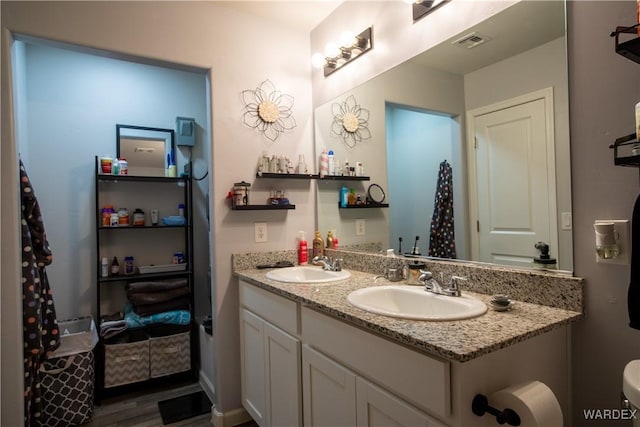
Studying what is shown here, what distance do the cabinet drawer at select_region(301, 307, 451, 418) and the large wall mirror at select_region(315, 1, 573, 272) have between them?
63 centimetres

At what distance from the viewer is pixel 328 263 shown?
2043 millimetres

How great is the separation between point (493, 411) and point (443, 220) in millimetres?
893

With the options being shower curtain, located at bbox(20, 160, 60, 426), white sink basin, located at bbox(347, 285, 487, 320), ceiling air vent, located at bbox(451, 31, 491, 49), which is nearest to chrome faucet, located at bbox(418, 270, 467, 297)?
white sink basin, located at bbox(347, 285, 487, 320)

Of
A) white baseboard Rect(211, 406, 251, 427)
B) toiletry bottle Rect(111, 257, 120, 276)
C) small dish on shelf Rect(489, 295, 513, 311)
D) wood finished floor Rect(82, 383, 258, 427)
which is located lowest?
wood finished floor Rect(82, 383, 258, 427)

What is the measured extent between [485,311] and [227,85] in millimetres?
1854

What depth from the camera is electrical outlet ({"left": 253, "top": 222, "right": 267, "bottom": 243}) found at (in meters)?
2.21

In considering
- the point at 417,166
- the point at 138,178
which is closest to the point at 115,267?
the point at 138,178

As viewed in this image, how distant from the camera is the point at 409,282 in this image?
5.20 ft

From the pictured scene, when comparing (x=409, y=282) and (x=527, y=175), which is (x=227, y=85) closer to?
(x=409, y=282)

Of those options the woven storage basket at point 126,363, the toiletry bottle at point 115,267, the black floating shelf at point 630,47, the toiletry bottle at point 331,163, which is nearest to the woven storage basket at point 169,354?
the woven storage basket at point 126,363

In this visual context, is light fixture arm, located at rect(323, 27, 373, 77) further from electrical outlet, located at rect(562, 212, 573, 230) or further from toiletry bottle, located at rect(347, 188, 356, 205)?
electrical outlet, located at rect(562, 212, 573, 230)

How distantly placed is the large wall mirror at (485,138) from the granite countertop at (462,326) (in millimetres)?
205

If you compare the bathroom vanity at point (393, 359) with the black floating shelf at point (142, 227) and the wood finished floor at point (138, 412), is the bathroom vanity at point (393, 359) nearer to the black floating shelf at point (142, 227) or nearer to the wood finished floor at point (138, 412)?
the wood finished floor at point (138, 412)

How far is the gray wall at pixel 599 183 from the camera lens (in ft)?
3.27
